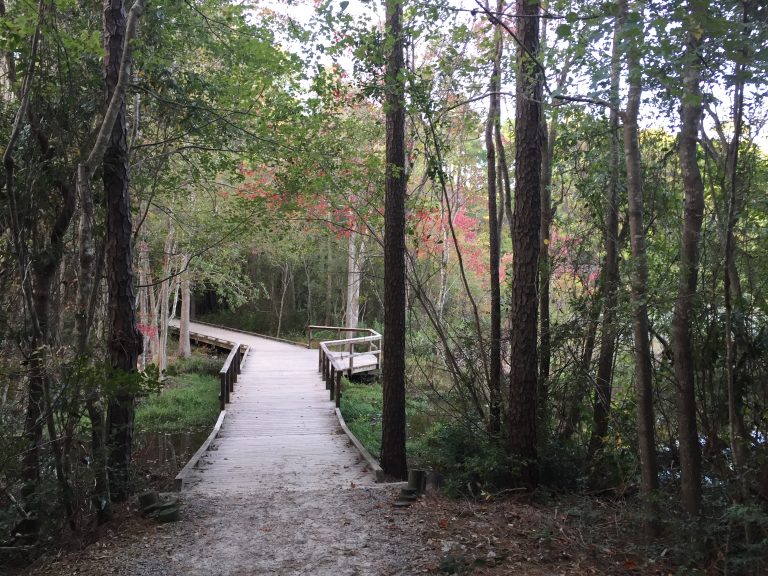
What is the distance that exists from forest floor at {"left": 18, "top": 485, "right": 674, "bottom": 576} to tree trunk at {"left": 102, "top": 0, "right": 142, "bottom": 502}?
0.63 meters

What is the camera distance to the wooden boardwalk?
7.03m

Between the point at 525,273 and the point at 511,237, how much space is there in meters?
0.90

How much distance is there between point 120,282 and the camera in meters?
6.02

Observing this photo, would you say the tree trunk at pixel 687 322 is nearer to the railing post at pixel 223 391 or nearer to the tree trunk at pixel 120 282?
the tree trunk at pixel 120 282

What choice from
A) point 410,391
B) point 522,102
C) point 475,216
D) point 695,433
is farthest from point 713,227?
point 475,216

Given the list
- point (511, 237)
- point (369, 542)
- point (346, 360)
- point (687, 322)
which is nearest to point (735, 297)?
point (687, 322)

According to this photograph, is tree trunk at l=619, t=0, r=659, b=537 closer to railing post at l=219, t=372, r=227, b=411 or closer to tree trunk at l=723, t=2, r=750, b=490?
tree trunk at l=723, t=2, r=750, b=490

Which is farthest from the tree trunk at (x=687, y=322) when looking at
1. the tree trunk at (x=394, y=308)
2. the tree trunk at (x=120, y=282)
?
the tree trunk at (x=120, y=282)

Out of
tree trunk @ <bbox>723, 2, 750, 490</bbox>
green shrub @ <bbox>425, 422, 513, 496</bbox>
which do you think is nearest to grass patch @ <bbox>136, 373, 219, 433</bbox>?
green shrub @ <bbox>425, 422, 513, 496</bbox>

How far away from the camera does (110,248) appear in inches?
236

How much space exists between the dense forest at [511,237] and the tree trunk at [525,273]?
0.02 m

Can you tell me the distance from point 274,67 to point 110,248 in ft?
10.0

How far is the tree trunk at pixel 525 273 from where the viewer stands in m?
6.02

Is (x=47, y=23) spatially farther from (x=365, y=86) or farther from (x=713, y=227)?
(x=713, y=227)
